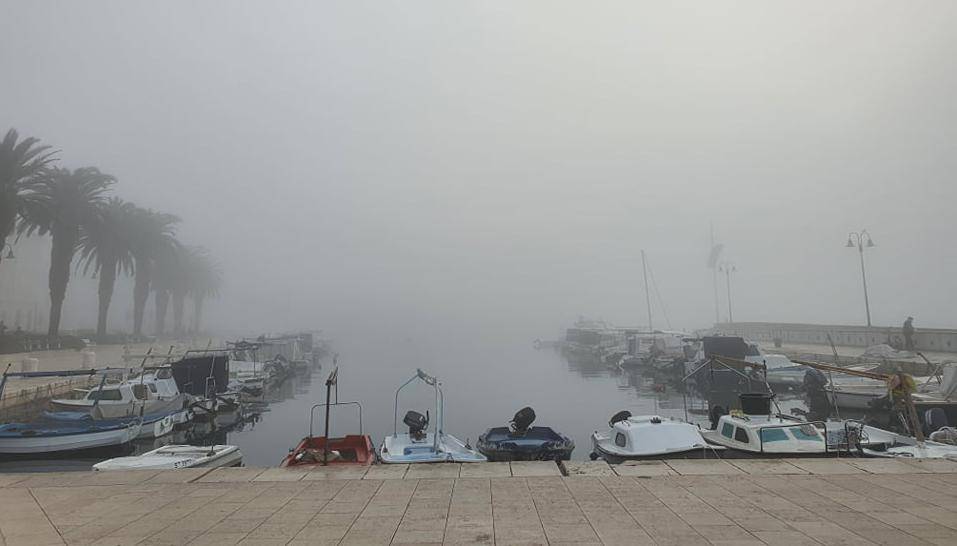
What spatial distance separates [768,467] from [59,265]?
67.5 meters

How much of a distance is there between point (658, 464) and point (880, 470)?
4.08 meters

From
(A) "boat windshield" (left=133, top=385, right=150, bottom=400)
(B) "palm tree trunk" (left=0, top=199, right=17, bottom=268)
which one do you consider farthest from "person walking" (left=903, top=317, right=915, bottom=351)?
(B) "palm tree trunk" (left=0, top=199, right=17, bottom=268)

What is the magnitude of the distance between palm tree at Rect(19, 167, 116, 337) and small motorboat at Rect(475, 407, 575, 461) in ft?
175

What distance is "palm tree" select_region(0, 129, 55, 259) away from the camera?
4822 centimetres

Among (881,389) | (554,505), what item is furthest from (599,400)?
(554,505)

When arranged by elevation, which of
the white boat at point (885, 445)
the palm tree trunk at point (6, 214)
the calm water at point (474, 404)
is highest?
the palm tree trunk at point (6, 214)

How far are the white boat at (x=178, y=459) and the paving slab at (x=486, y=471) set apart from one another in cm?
1086

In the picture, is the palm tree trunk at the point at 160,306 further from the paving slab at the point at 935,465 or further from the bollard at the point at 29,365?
the paving slab at the point at 935,465

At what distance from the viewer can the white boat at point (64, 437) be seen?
73.6 feet

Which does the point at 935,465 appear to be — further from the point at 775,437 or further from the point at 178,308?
the point at 178,308

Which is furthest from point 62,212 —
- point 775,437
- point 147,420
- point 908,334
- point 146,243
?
point 908,334

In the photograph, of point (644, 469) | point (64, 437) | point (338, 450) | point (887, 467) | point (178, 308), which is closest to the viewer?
point (887, 467)

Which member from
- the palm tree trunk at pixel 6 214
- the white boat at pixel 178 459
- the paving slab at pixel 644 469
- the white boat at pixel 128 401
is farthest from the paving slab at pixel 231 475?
the palm tree trunk at pixel 6 214

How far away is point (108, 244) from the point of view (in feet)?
214
